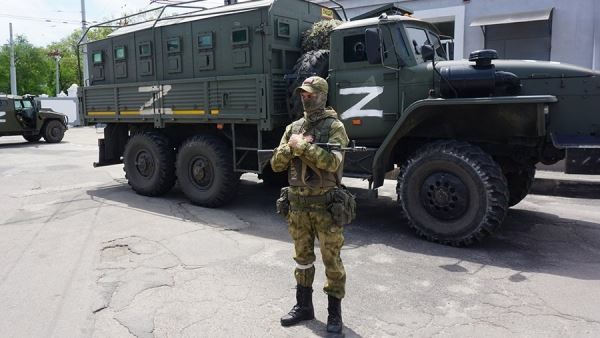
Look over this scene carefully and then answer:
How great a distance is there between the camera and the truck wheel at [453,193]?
5191 millimetres

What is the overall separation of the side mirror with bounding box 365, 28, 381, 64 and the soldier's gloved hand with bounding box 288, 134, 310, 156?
274 cm

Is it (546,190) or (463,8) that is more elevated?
(463,8)

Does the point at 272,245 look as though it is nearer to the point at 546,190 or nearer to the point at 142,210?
Answer: the point at 142,210

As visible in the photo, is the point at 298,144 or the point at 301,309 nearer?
the point at 298,144

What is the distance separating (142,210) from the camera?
24.3ft

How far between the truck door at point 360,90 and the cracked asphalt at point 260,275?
4.08 feet

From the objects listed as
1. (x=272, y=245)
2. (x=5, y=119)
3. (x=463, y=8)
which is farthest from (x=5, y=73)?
(x=272, y=245)

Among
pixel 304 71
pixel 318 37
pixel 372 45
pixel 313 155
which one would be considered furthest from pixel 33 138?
pixel 313 155

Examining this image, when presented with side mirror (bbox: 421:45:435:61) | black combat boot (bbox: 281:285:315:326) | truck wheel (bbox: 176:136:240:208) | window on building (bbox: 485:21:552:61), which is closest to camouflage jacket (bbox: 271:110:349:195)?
black combat boot (bbox: 281:285:315:326)

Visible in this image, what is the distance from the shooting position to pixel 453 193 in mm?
5418

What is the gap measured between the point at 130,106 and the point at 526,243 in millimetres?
6251

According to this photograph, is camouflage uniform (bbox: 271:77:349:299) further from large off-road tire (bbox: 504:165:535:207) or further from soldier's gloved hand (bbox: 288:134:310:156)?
large off-road tire (bbox: 504:165:535:207)

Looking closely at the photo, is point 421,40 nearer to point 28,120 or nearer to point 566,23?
point 566,23

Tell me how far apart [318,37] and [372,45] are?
1467 mm
